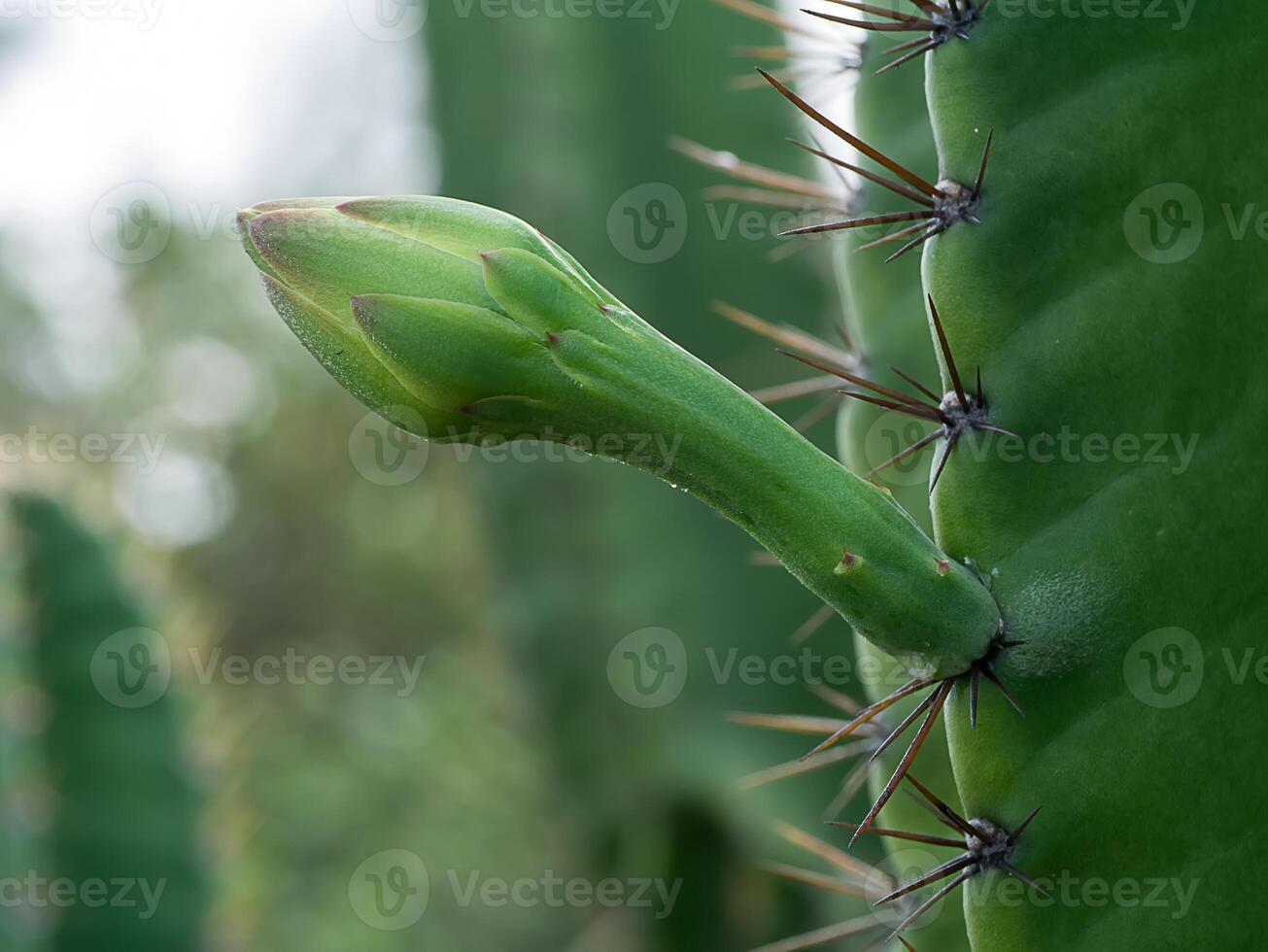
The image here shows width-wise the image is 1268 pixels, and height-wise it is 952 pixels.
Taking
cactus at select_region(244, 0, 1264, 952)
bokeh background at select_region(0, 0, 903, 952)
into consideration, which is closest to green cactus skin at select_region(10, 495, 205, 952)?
bokeh background at select_region(0, 0, 903, 952)

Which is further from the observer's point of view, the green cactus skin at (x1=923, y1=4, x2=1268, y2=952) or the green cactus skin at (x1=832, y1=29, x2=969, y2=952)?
the green cactus skin at (x1=832, y1=29, x2=969, y2=952)

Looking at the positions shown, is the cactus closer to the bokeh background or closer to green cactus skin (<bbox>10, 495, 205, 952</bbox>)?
the bokeh background

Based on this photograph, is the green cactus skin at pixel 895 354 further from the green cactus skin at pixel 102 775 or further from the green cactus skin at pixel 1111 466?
the green cactus skin at pixel 102 775

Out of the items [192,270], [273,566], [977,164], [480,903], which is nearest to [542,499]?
[977,164]

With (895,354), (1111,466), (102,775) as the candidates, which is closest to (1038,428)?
(1111,466)

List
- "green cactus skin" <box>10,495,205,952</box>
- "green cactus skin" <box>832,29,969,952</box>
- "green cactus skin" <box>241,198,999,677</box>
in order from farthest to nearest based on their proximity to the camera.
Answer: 1. "green cactus skin" <box>10,495,205,952</box>
2. "green cactus skin" <box>832,29,969,952</box>
3. "green cactus skin" <box>241,198,999,677</box>

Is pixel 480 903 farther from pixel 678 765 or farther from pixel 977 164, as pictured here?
pixel 977 164

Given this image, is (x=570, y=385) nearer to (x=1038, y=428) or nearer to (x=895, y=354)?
(x=1038, y=428)
